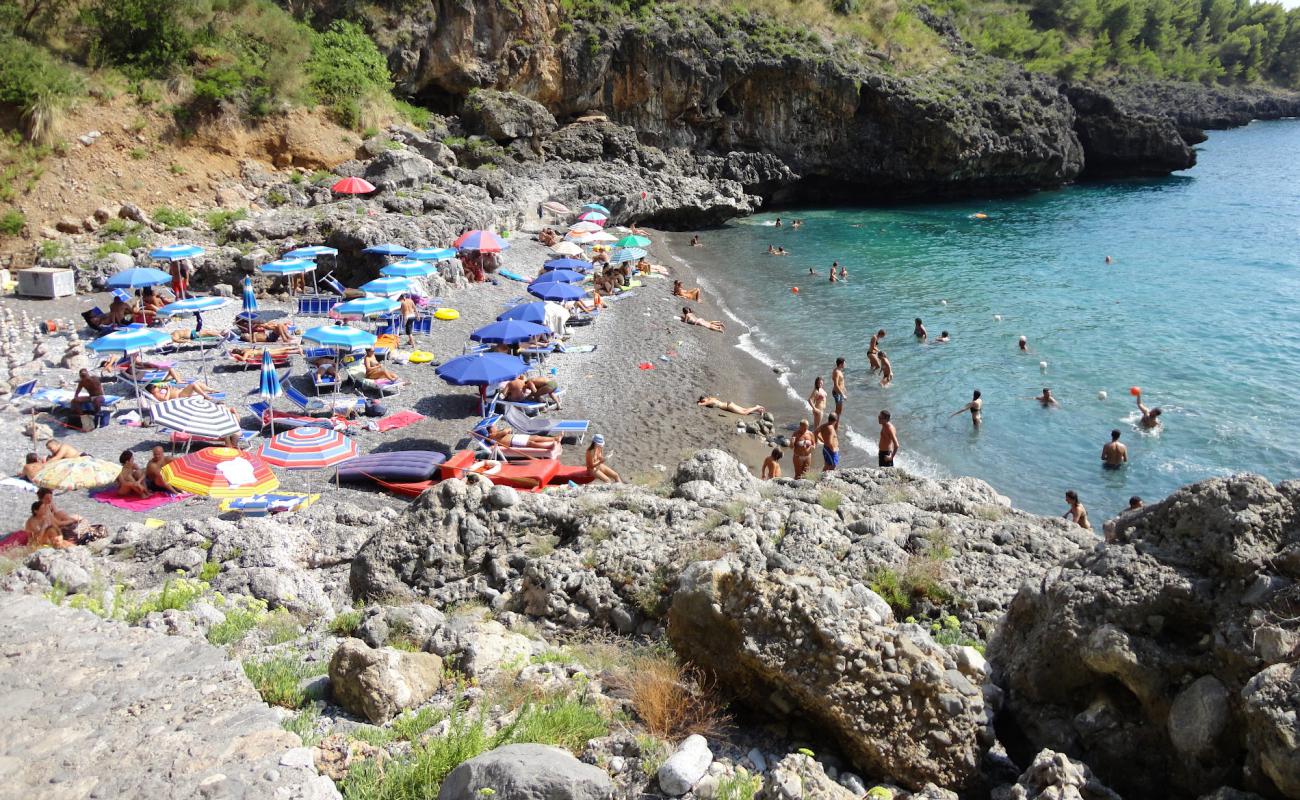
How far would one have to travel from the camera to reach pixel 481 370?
615 inches

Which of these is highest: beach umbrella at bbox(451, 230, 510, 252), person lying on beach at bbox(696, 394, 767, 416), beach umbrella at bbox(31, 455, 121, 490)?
beach umbrella at bbox(451, 230, 510, 252)

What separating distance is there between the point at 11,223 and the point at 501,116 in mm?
21770

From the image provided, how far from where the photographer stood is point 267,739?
4.49m

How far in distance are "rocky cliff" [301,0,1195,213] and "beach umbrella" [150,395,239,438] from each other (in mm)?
29796

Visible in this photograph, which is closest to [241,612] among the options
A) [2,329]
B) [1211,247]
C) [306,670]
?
[306,670]

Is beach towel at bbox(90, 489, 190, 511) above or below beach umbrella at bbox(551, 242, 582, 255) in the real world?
below

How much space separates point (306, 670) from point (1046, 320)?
2680cm

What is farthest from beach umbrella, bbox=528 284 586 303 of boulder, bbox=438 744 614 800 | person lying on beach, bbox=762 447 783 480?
boulder, bbox=438 744 614 800

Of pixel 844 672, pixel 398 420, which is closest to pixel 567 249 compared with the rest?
pixel 398 420

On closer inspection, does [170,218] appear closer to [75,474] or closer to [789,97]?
[75,474]

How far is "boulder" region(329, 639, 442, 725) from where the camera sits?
16.3ft

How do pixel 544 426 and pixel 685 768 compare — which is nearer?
pixel 685 768

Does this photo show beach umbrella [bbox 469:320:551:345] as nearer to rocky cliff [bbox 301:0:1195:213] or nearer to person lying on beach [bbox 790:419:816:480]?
person lying on beach [bbox 790:419:816:480]

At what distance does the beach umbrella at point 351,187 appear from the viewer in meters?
27.1
